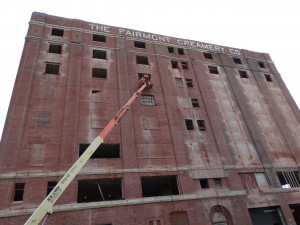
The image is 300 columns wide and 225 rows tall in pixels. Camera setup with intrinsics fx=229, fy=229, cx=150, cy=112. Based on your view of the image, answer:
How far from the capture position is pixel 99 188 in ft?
62.3

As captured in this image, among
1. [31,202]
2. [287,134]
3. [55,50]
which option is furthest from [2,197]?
[287,134]

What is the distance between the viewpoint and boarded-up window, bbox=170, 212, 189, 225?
19.7 meters

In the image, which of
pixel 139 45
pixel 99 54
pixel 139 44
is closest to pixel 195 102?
pixel 139 45

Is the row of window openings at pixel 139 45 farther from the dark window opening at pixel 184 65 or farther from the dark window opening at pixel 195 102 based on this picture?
the dark window opening at pixel 195 102

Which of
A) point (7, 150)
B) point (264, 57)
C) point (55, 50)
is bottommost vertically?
point (7, 150)

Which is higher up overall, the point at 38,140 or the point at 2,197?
the point at 38,140

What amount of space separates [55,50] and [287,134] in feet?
103

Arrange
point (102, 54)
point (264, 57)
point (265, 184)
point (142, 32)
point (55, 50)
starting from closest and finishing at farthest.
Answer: point (265, 184), point (55, 50), point (102, 54), point (142, 32), point (264, 57)

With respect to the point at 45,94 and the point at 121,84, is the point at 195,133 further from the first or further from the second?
the point at 45,94

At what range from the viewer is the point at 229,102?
30844 mm

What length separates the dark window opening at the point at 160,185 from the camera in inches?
916

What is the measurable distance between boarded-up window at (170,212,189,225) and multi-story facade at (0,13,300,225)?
0.26ft

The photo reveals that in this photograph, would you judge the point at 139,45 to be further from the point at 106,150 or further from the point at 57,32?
the point at 106,150

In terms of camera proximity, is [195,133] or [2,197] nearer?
[2,197]
